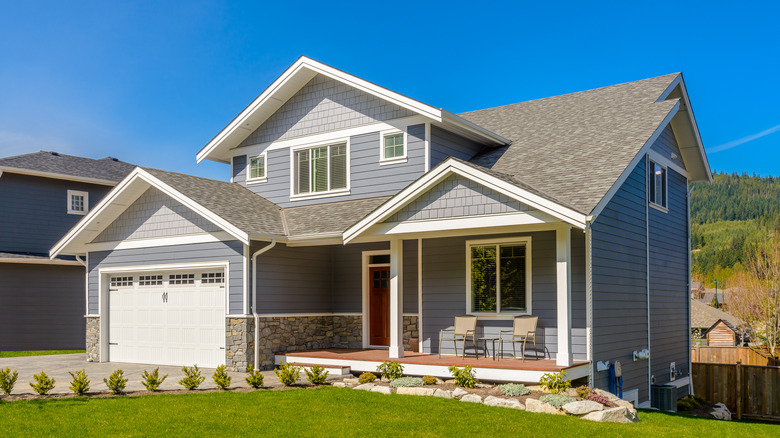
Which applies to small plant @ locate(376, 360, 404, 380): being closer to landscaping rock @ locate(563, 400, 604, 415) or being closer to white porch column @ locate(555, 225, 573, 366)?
white porch column @ locate(555, 225, 573, 366)

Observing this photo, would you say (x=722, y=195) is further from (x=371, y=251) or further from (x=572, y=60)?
(x=371, y=251)

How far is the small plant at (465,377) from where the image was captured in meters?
11.1

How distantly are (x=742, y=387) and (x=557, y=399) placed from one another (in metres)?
9.34

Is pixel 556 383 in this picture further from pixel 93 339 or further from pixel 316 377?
pixel 93 339

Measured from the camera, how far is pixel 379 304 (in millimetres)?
15516

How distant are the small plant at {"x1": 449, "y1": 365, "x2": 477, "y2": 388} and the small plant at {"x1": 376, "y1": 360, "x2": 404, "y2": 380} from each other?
1.17m

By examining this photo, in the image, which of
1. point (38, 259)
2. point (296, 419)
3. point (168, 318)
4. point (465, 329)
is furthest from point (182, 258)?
point (38, 259)

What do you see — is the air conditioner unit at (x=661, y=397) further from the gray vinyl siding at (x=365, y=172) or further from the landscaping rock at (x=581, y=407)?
the gray vinyl siding at (x=365, y=172)

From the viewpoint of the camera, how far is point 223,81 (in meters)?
28.6

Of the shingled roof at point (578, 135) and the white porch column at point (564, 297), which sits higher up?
the shingled roof at point (578, 135)

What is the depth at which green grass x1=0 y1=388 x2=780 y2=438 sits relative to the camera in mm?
8328

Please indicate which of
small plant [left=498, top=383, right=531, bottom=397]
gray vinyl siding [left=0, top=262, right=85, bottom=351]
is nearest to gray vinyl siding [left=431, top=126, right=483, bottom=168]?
small plant [left=498, top=383, right=531, bottom=397]

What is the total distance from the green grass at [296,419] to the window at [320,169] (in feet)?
21.8

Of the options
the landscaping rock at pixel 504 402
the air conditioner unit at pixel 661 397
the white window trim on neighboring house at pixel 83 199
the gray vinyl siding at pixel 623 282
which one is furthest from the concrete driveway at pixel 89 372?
the air conditioner unit at pixel 661 397
